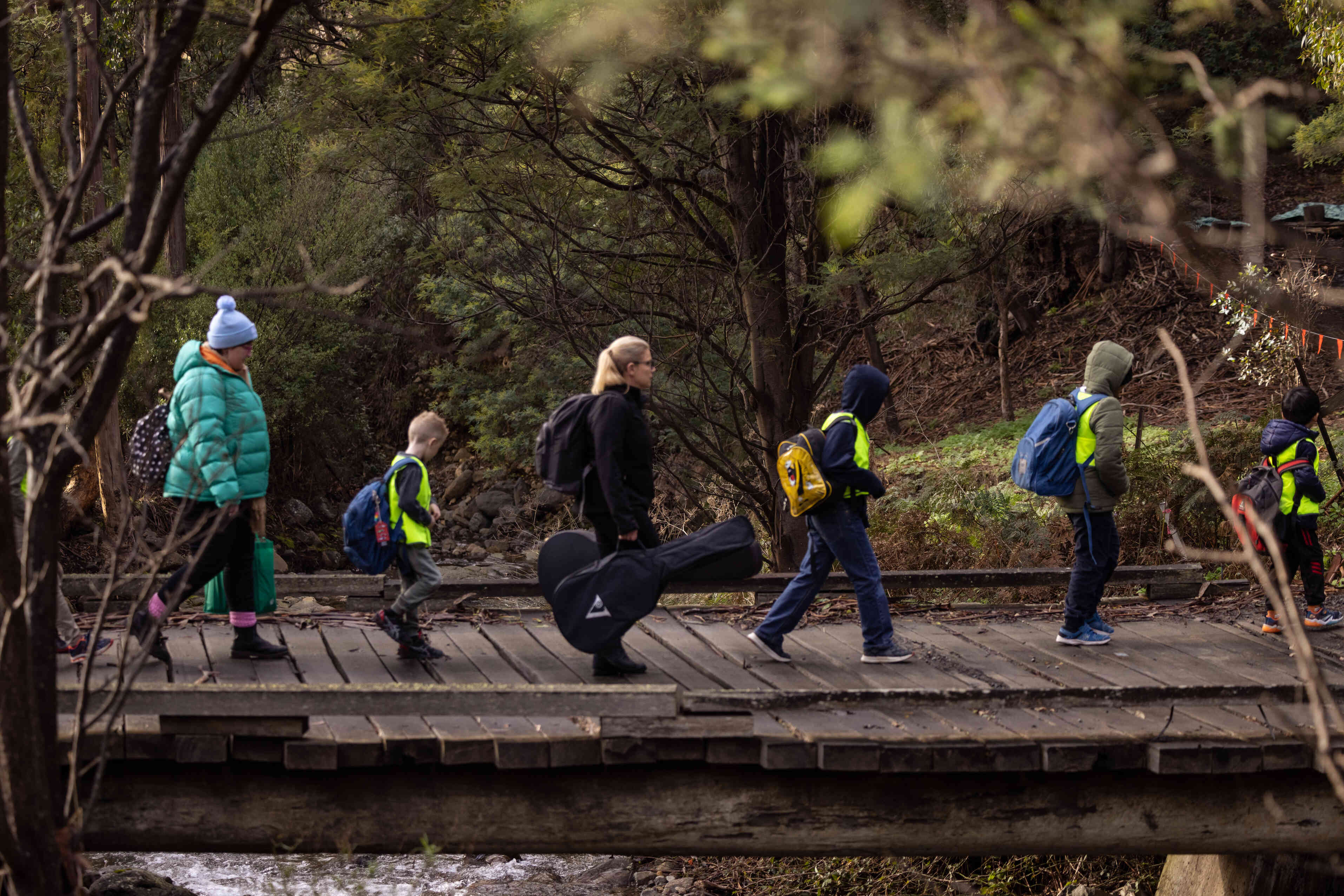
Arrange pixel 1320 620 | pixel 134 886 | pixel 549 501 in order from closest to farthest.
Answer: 1. pixel 1320 620
2. pixel 134 886
3. pixel 549 501

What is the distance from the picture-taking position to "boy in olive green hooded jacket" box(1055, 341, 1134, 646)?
23.4 feet

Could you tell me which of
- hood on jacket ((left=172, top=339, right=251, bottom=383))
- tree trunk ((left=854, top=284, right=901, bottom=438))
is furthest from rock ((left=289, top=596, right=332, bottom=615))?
tree trunk ((left=854, top=284, right=901, bottom=438))

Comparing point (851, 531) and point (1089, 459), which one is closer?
point (851, 531)

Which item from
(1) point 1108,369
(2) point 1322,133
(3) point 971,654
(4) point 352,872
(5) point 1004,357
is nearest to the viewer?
(1) point 1108,369

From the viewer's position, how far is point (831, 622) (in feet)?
27.5

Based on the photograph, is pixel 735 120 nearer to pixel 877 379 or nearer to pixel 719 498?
pixel 877 379

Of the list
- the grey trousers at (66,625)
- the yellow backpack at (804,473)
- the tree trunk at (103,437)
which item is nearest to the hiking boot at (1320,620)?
the yellow backpack at (804,473)

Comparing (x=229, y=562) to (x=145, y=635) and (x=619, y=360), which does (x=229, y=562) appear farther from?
(x=619, y=360)

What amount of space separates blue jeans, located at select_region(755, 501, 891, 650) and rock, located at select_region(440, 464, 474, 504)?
19340mm

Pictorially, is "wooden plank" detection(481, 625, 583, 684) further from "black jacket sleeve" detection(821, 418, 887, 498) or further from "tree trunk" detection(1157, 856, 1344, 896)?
"tree trunk" detection(1157, 856, 1344, 896)

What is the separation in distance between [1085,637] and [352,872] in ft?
20.0

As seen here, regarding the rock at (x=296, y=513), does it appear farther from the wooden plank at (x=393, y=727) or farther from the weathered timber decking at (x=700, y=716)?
the wooden plank at (x=393, y=727)

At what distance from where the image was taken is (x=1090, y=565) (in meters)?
7.36

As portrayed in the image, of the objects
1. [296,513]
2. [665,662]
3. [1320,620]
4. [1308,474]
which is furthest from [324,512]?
[1308,474]
